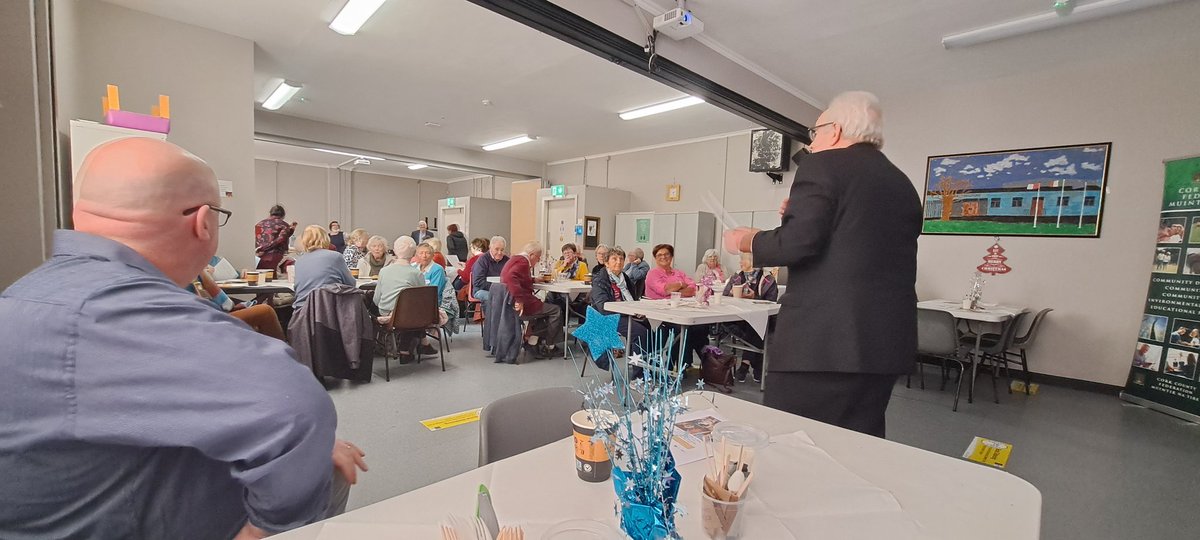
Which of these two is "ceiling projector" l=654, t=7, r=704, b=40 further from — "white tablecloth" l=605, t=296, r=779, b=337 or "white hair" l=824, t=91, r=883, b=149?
"white hair" l=824, t=91, r=883, b=149

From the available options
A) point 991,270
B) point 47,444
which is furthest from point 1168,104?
point 47,444

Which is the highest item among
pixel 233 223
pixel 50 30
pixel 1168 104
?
pixel 1168 104

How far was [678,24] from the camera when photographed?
3.72 m

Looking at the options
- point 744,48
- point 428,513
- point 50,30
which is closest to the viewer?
point 428,513

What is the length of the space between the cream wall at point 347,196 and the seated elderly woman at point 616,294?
9358 mm

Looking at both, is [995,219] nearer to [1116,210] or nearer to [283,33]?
[1116,210]

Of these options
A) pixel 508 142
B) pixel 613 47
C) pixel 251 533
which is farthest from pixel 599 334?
pixel 508 142

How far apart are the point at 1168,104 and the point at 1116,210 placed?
97 cm

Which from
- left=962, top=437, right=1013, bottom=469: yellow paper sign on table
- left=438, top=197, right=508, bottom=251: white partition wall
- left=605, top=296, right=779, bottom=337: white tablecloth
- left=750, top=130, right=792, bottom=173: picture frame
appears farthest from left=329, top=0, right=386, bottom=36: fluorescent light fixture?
left=438, top=197, right=508, bottom=251: white partition wall

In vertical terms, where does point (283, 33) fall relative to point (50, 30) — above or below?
above

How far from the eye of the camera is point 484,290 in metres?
5.66

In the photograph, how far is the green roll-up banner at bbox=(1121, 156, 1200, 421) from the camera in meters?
3.77

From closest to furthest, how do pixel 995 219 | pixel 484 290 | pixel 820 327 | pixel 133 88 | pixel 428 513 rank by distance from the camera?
pixel 428 513 → pixel 820 327 → pixel 133 88 → pixel 995 219 → pixel 484 290

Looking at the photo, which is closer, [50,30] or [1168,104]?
[50,30]
